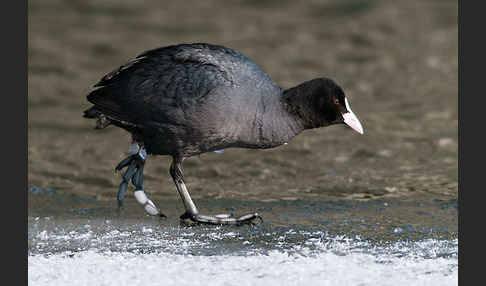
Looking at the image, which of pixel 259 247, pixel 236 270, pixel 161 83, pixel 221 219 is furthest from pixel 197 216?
pixel 236 270

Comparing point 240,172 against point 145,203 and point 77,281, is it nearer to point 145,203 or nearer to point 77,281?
point 145,203

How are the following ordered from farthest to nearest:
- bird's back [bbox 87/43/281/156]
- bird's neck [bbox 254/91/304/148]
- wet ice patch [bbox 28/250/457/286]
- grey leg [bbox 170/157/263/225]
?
grey leg [bbox 170/157/263/225] → bird's neck [bbox 254/91/304/148] → bird's back [bbox 87/43/281/156] → wet ice patch [bbox 28/250/457/286]

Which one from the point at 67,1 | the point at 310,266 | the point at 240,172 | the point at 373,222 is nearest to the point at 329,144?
the point at 240,172

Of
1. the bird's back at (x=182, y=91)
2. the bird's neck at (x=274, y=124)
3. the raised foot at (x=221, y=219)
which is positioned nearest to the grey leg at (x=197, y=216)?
the raised foot at (x=221, y=219)

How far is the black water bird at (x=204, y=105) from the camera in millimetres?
5098

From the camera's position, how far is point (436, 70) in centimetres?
1071

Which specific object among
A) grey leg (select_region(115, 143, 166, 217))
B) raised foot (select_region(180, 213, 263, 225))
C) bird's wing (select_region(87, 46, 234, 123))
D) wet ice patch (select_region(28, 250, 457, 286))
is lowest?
wet ice patch (select_region(28, 250, 457, 286))

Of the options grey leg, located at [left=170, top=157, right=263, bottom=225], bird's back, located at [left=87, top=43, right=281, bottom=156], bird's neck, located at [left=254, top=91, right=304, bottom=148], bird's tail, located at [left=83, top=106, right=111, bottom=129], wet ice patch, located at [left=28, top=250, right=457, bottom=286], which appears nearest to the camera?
wet ice patch, located at [left=28, top=250, right=457, bottom=286]

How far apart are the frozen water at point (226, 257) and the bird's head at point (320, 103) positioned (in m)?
0.81

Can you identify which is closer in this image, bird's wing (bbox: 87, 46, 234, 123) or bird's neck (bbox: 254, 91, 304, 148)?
bird's wing (bbox: 87, 46, 234, 123)

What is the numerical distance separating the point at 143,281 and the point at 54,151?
161 inches

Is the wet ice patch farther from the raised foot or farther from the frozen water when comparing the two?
the raised foot

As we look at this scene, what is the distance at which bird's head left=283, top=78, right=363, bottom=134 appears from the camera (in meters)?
5.34

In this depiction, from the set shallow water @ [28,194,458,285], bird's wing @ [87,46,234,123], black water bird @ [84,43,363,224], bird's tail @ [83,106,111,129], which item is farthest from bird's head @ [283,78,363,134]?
bird's tail @ [83,106,111,129]
